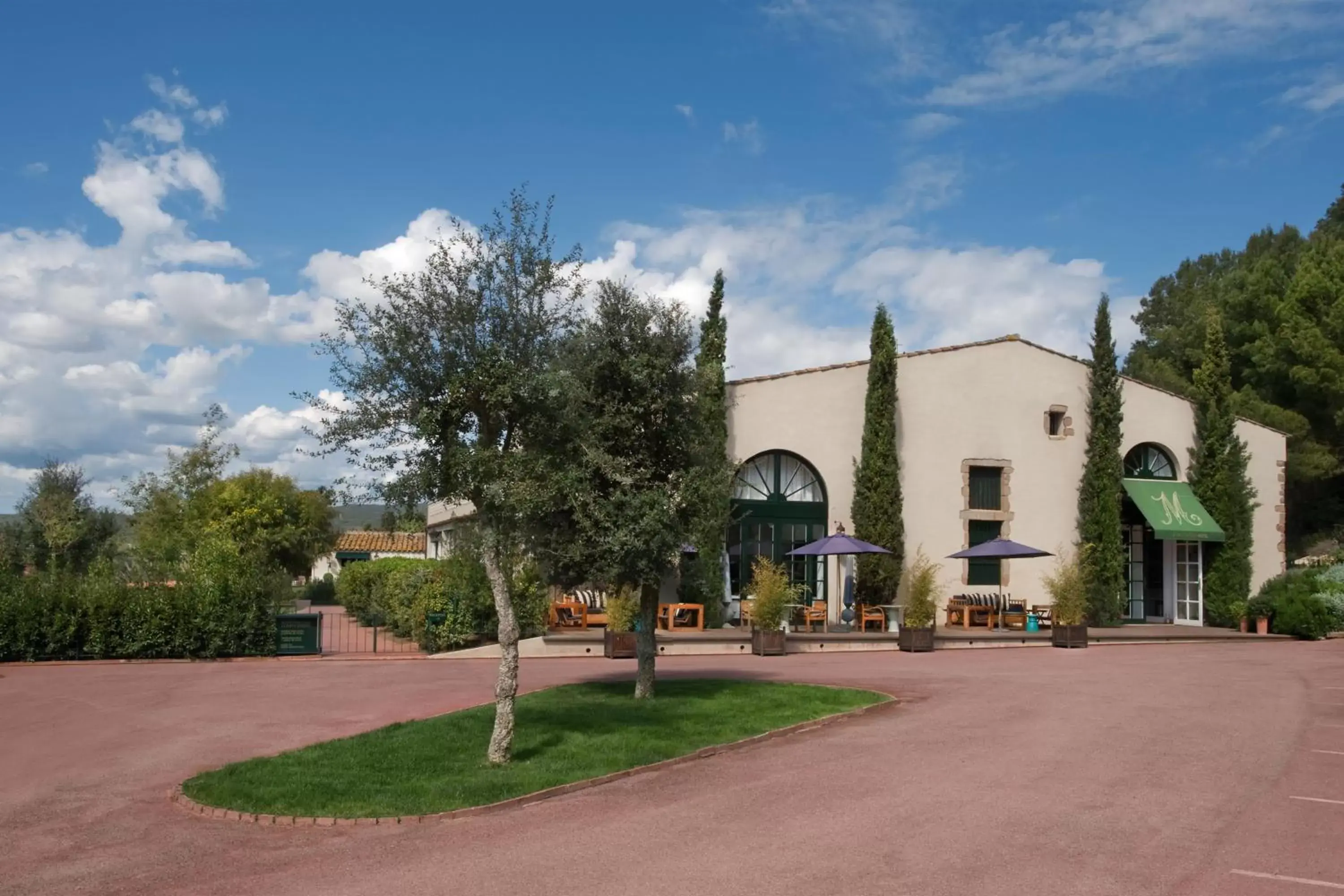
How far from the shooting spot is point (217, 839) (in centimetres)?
791

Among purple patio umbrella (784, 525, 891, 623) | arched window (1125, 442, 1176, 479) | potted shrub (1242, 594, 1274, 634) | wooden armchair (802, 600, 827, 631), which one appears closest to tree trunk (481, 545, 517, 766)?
purple patio umbrella (784, 525, 891, 623)

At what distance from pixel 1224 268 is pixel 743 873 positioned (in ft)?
181

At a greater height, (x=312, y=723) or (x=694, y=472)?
(x=694, y=472)

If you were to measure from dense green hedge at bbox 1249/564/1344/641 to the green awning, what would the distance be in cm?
184

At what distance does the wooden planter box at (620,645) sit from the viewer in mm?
19250

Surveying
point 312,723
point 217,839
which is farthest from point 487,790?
point 312,723

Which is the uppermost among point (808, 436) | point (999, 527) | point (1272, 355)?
point (1272, 355)

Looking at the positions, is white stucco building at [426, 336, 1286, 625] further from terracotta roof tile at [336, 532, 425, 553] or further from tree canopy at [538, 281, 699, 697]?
terracotta roof tile at [336, 532, 425, 553]

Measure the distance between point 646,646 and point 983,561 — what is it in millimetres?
14722

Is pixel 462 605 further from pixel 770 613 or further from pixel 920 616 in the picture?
pixel 920 616

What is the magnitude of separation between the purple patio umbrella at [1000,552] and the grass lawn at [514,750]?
9.79m

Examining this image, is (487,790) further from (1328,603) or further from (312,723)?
(1328,603)

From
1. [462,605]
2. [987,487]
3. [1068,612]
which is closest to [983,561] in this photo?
[987,487]

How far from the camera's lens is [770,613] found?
67.8 ft
